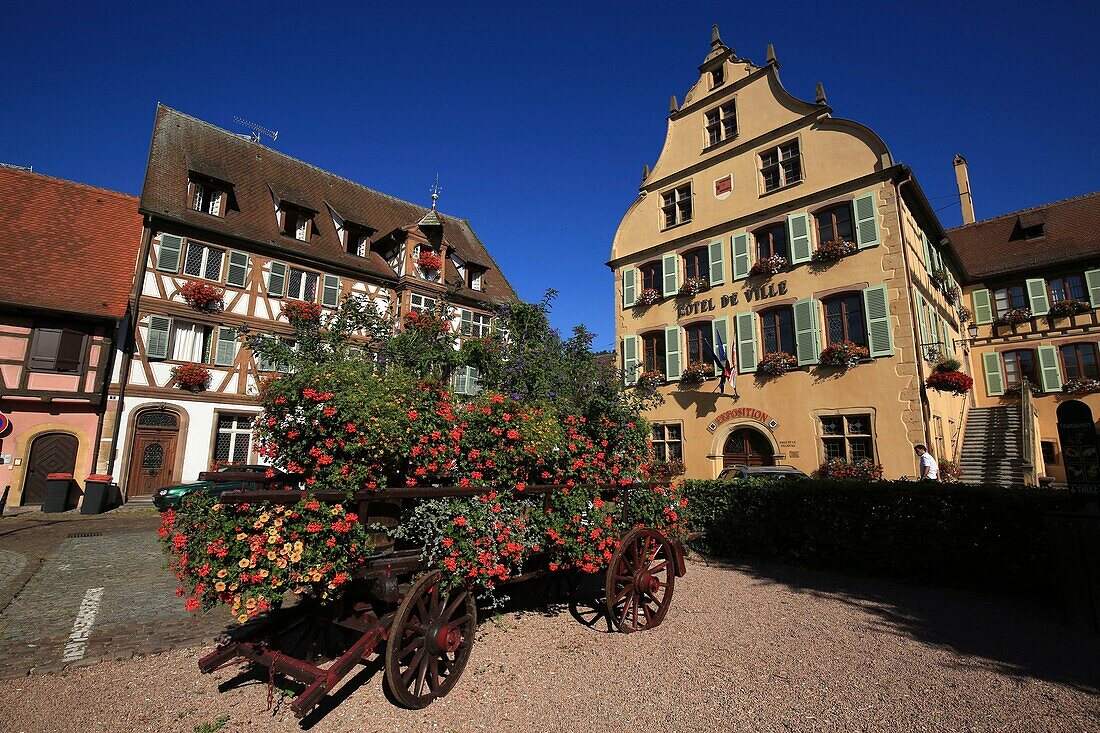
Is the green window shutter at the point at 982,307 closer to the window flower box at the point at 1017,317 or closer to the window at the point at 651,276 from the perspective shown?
the window flower box at the point at 1017,317

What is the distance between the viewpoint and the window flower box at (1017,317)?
20719mm

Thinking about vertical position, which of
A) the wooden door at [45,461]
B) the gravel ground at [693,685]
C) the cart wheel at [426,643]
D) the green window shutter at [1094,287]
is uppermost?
the green window shutter at [1094,287]

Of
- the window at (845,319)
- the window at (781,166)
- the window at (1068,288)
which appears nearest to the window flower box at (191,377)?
the window at (781,166)

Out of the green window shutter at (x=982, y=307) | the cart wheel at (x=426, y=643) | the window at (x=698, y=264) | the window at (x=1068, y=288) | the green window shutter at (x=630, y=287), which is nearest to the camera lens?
the cart wheel at (x=426, y=643)

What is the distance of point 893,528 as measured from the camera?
773cm

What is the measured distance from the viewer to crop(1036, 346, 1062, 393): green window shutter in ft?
64.5

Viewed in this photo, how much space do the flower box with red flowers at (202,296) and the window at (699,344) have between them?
1521 cm

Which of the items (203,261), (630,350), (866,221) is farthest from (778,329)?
(203,261)

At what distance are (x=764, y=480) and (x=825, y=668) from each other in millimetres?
5047

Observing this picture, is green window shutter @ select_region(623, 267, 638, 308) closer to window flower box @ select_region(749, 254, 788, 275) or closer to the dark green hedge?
window flower box @ select_region(749, 254, 788, 275)

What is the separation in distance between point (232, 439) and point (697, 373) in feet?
48.9

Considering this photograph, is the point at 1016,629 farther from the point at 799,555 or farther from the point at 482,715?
the point at 482,715

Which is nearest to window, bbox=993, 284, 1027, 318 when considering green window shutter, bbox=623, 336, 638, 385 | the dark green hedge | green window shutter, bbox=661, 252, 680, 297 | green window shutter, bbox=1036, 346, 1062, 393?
green window shutter, bbox=1036, 346, 1062, 393

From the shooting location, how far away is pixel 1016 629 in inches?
218
